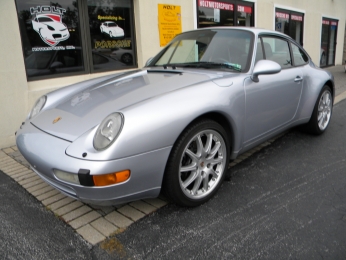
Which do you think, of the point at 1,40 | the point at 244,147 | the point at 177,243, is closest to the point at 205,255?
the point at 177,243

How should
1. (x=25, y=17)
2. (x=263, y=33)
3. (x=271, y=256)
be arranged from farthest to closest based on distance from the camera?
(x=25, y=17) → (x=263, y=33) → (x=271, y=256)

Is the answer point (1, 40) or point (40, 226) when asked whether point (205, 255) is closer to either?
point (40, 226)

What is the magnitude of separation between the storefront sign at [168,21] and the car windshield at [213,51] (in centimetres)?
309

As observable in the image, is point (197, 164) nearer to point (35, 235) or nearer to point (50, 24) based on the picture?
point (35, 235)

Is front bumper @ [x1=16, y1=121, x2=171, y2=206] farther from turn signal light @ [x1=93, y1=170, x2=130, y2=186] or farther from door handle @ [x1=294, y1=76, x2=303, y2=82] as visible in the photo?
door handle @ [x1=294, y1=76, x2=303, y2=82]

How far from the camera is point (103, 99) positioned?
2578mm

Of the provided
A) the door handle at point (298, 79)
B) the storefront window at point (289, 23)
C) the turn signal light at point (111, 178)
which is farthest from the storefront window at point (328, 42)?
the turn signal light at point (111, 178)

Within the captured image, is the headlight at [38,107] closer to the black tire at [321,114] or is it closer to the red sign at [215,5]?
the black tire at [321,114]

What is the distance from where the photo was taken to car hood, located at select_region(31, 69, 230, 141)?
230 cm

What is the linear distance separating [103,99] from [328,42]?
1502cm

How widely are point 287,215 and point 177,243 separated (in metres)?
0.94

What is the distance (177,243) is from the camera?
7.06 feet

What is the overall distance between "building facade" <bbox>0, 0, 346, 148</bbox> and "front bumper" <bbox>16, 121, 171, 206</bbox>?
2.72m

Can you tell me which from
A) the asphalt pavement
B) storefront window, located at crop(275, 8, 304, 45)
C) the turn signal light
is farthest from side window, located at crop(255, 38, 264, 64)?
storefront window, located at crop(275, 8, 304, 45)
